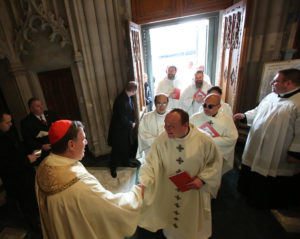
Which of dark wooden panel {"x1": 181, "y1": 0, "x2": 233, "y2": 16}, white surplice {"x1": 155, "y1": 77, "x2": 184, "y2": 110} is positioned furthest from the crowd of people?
dark wooden panel {"x1": 181, "y1": 0, "x2": 233, "y2": 16}

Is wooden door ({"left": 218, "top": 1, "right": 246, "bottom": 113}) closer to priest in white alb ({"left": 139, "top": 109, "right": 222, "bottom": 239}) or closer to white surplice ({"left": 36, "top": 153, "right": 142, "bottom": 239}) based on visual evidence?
priest in white alb ({"left": 139, "top": 109, "right": 222, "bottom": 239})

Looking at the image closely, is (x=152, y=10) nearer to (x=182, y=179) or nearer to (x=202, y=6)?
(x=202, y=6)

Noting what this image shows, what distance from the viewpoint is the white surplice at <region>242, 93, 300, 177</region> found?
2.12 m

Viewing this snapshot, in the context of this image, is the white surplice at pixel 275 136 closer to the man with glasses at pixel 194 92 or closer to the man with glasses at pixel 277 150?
the man with glasses at pixel 277 150

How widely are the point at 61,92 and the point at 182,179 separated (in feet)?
13.2

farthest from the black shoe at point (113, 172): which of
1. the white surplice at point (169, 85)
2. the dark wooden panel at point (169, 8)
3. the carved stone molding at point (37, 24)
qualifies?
the dark wooden panel at point (169, 8)

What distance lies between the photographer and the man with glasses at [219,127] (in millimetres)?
2482

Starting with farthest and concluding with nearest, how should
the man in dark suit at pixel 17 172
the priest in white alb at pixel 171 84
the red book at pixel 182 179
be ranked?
the priest in white alb at pixel 171 84 → the man in dark suit at pixel 17 172 → the red book at pixel 182 179

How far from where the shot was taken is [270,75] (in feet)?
9.56

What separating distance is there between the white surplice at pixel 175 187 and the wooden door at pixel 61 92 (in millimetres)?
3370

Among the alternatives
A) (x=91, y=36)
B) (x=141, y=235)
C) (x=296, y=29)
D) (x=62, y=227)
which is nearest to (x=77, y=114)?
(x=91, y=36)

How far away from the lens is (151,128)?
3086 millimetres

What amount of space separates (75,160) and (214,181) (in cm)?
148

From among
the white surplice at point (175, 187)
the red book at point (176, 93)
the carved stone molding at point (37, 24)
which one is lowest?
the white surplice at point (175, 187)
